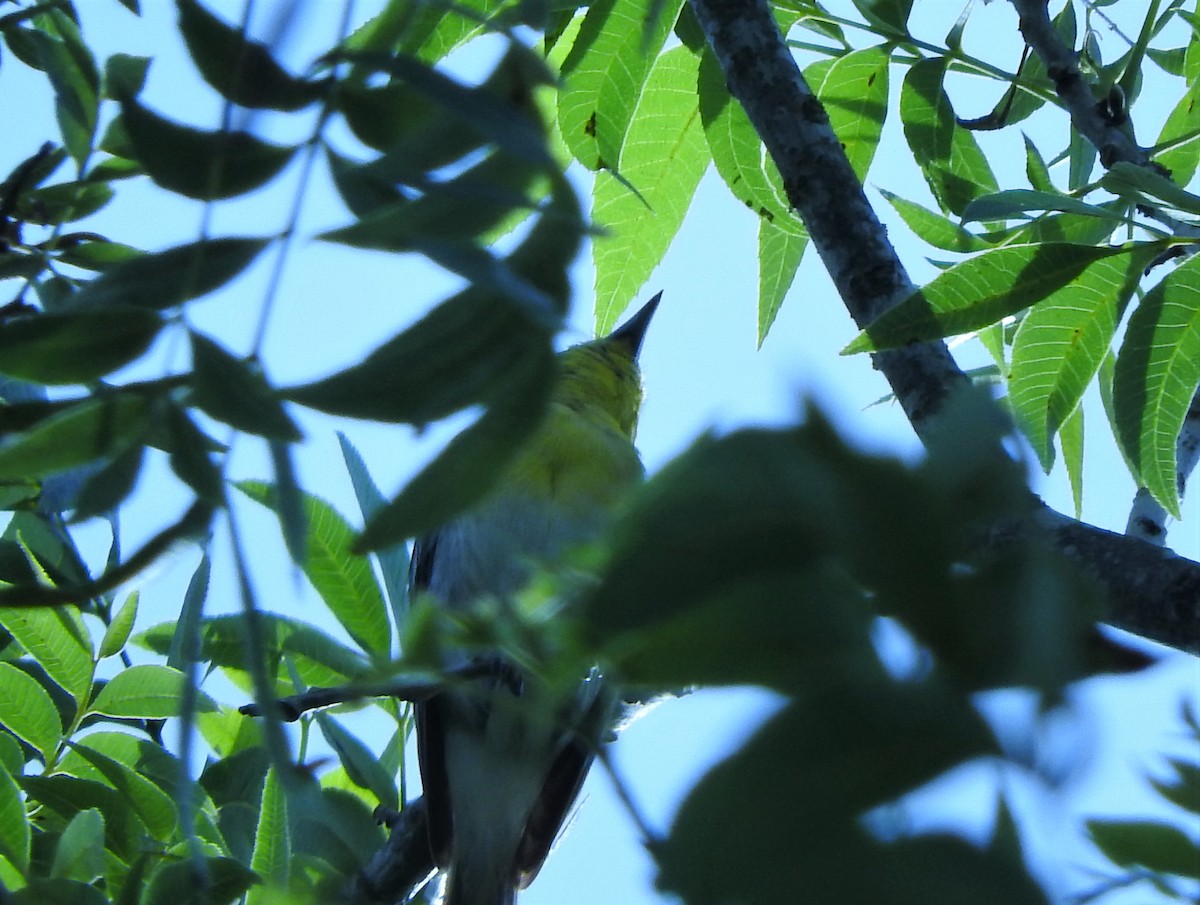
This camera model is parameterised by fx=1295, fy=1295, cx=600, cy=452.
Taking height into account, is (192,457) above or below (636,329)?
below

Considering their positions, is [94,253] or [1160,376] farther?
[1160,376]

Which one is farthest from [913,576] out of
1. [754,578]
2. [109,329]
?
[109,329]

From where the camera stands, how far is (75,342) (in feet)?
2.19

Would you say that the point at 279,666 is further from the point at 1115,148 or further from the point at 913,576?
the point at 913,576

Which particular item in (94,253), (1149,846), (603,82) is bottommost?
(1149,846)

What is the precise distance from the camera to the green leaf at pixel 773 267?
1.90 meters

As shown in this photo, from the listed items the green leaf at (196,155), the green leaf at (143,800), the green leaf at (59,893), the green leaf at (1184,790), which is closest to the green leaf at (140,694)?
the green leaf at (143,800)

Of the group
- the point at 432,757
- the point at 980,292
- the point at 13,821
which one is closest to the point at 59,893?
the point at 13,821

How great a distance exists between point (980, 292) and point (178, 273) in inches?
36.3

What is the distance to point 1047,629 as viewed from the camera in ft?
1.16

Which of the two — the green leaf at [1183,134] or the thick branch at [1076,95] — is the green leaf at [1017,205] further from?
the green leaf at [1183,134]

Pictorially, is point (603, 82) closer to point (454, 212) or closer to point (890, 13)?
point (890, 13)

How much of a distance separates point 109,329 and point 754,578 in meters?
0.41

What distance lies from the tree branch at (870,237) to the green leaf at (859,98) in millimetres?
186
